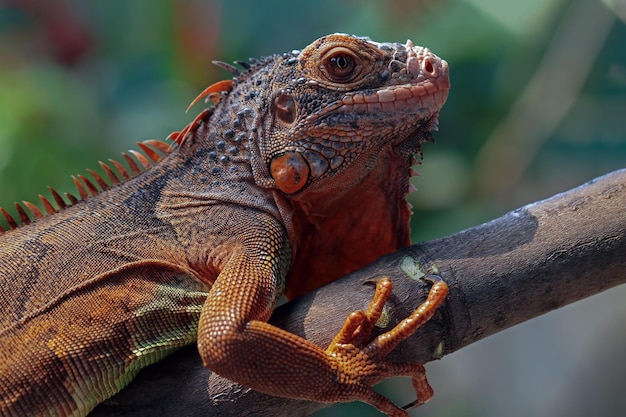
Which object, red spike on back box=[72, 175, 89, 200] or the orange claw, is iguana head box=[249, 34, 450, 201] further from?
red spike on back box=[72, 175, 89, 200]

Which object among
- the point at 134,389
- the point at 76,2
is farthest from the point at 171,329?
the point at 76,2

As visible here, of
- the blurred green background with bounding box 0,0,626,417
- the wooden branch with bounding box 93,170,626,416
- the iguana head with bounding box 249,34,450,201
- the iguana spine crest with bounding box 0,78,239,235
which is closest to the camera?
the wooden branch with bounding box 93,170,626,416

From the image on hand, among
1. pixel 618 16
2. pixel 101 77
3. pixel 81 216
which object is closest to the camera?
pixel 81 216

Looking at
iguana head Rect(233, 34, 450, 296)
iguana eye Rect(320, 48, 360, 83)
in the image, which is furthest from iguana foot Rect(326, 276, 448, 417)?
iguana eye Rect(320, 48, 360, 83)

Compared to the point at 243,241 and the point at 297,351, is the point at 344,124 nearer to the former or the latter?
the point at 243,241

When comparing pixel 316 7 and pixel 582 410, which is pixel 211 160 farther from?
pixel 582 410

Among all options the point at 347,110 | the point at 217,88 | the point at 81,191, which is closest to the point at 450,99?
the point at 217,88

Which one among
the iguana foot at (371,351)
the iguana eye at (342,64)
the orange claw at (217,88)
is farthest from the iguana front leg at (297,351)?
the orange claw at (217,88)

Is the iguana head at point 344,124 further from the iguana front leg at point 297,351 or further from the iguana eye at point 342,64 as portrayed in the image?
the iguana front leg at point 297,351
